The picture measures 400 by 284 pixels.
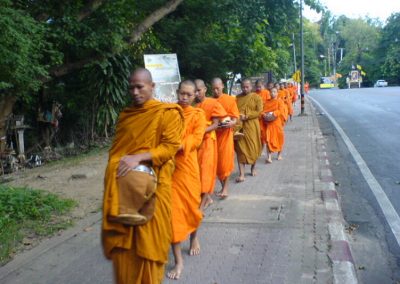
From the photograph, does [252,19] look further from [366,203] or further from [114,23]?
[366,203]

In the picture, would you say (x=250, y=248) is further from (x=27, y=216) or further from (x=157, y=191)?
(x=27, y=216)

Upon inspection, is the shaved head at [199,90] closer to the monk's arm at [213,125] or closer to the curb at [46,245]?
the monk's arm at [213,125]

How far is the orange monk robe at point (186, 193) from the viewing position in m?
4.22

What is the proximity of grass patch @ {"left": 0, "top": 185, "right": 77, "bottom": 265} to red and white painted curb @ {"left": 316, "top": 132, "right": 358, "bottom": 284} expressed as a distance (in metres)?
3.16

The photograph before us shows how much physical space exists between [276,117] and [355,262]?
6163mm

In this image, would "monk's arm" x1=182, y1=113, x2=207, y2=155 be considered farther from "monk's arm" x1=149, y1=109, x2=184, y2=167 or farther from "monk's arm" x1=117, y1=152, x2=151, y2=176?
"monk's arm" x1=117, y1=152, x2=151, y2=176

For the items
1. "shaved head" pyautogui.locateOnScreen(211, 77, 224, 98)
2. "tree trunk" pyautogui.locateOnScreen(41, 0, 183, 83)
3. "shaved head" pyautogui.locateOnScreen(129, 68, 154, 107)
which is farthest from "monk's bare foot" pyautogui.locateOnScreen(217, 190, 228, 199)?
"tree trunk" pyautogui.locateOnScreen(41, 0, 183, 83)

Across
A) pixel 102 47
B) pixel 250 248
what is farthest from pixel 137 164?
pixel 102 47

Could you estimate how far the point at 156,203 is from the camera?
11.1 feet

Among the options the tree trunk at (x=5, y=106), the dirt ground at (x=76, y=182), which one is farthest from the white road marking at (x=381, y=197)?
the tree trunk at (x=5, y=106)

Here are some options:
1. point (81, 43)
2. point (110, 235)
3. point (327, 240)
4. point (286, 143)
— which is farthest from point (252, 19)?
point (110, 235)

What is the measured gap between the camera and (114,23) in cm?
1081

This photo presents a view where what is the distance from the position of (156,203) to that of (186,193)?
96 cm

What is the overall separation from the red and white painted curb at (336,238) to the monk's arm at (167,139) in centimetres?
192
